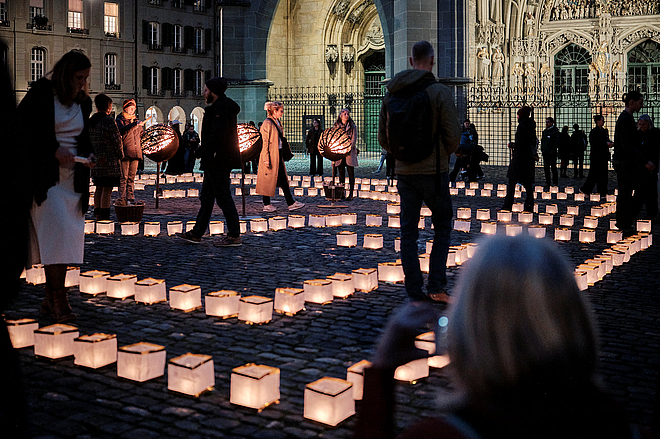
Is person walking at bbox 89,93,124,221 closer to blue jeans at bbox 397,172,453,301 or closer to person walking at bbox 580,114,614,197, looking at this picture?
blue jeans at bbox 397,172,453,301

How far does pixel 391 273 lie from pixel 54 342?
354 cm

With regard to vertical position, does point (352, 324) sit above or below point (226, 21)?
below

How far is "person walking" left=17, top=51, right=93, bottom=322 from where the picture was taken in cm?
525

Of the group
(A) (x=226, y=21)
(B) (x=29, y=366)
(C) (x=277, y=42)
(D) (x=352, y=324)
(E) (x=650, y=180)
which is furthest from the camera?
(C) (x=277, y=42)

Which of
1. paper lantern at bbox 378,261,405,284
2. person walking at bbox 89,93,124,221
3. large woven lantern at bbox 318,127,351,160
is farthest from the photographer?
large woven lantern at bbox 318,127,351,160

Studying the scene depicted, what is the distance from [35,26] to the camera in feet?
149

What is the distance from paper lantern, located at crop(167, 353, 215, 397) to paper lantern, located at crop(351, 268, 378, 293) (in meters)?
2.83

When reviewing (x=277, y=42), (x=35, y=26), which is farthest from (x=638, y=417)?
(x=35, y=26)

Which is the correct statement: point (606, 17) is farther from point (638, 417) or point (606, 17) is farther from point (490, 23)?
point (638, 417)

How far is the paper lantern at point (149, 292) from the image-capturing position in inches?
250

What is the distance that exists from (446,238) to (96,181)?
6614 millimetres

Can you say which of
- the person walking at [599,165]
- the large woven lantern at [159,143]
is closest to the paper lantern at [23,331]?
the large woven lantern at [159,143]

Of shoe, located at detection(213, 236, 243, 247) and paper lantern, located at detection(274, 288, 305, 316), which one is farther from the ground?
shoe, located at detection(213, 236, 243, 247)

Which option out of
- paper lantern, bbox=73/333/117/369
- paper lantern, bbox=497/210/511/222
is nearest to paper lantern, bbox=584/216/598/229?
paper lantern, bbox=497/210/511/222
